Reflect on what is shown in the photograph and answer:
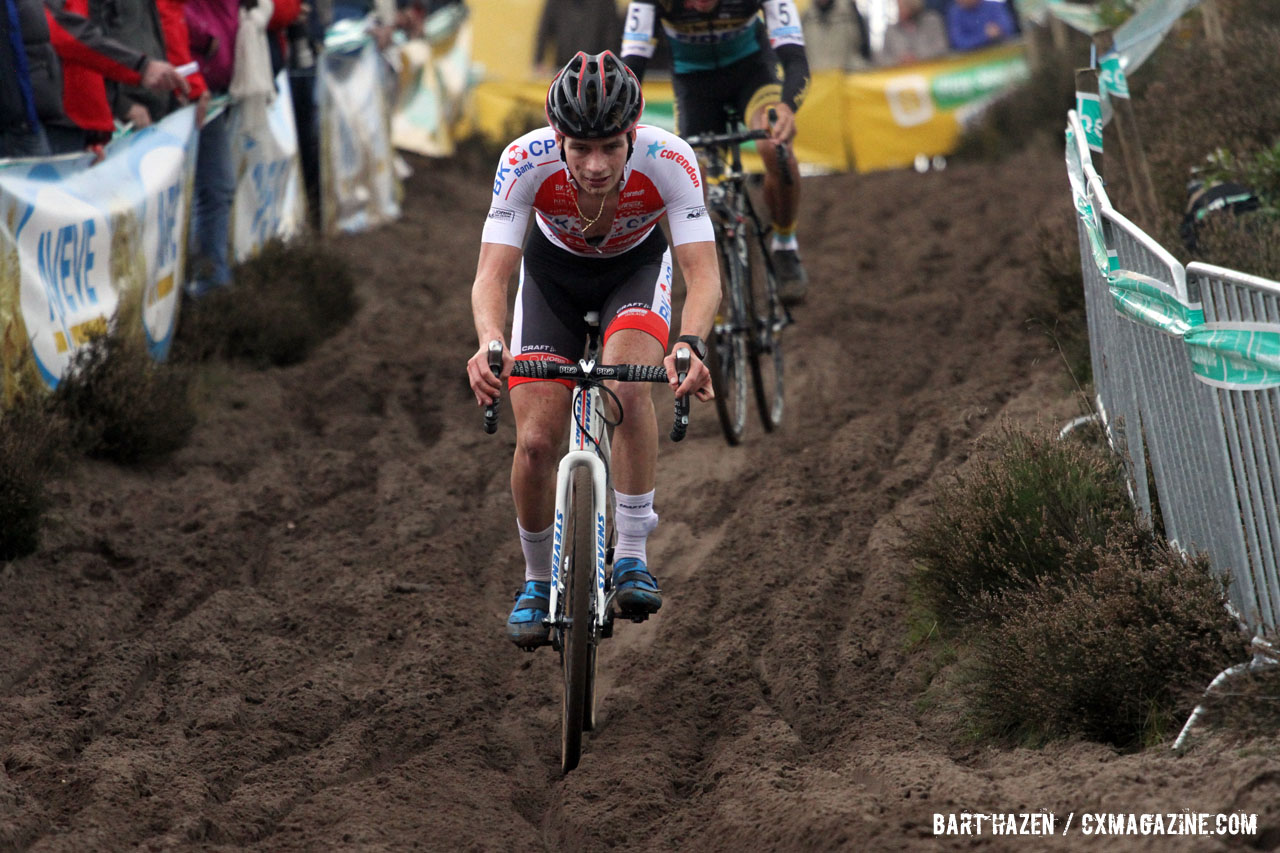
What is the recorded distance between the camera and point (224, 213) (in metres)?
9.84

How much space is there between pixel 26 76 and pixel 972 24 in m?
14.4

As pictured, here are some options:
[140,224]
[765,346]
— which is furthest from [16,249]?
[765,346]

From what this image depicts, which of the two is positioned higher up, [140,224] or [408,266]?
[140,224]

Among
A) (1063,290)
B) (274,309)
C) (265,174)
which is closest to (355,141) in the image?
(265,174)

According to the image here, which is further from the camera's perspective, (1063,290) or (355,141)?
(355,141)

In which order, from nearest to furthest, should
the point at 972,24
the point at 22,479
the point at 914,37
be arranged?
the point at 22,479
the point at 914,37
the point at 972,24

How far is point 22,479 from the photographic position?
629cm

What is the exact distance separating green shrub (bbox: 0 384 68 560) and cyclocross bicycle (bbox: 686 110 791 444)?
3.51 meters

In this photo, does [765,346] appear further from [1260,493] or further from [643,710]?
[1260,493]

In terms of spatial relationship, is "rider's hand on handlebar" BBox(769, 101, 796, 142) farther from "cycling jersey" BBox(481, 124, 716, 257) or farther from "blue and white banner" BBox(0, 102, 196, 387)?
"blue and white banner" BBox(0, 102, 196, 387)

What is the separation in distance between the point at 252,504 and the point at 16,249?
1.82 metres

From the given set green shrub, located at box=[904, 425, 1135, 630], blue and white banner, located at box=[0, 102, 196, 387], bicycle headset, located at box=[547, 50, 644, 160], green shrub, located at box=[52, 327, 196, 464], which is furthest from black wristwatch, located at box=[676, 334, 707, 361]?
green shrub, located at box=[52, 327, 196, 464]

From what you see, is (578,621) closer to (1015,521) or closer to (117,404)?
(1015,521)

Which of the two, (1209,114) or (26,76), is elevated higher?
(26,76)
